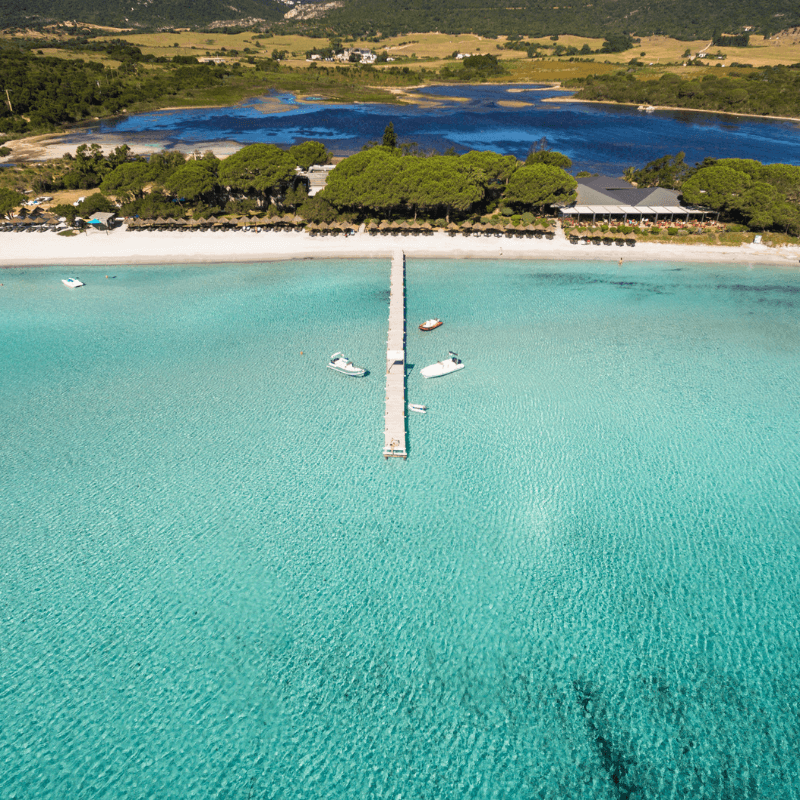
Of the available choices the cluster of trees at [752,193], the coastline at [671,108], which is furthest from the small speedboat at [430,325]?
the coastline at [671,108]

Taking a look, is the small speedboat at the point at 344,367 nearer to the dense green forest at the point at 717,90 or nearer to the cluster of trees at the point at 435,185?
the cluster of trees at the point at 435,185

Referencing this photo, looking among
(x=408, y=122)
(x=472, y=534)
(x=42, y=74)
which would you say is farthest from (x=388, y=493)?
(x=42, y=74)

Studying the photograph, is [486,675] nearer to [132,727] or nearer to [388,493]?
[388,493]

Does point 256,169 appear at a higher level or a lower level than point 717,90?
lower

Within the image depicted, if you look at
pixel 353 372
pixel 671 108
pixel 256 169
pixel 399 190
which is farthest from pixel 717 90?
pixel 353 372

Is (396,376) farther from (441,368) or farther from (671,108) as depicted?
(671,108)

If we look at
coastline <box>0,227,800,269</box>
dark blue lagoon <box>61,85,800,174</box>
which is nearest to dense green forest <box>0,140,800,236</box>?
coastline <box>0,227,800,269</box>
